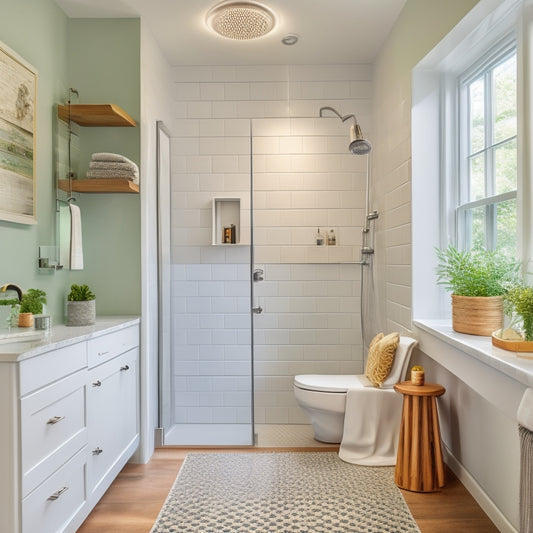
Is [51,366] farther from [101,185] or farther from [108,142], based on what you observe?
[108,142]

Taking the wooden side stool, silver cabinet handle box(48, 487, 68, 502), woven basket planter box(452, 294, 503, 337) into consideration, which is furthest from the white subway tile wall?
silver cabinet handle box(48, 487, 68, 502)

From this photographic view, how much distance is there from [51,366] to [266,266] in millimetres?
1651

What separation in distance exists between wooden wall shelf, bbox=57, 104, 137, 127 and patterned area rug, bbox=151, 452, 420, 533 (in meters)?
2.04

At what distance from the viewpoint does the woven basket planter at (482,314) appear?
2.24m

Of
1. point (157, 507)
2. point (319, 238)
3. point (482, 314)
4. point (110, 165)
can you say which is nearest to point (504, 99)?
point (482, 314)

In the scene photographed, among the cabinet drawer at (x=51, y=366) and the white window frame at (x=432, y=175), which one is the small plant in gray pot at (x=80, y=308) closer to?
the cabinet drawer at (x=51, y=366)

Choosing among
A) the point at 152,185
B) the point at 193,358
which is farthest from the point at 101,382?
the point at 152,185

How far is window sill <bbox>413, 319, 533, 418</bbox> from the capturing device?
1594mm

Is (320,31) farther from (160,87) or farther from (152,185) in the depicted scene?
(152,185)

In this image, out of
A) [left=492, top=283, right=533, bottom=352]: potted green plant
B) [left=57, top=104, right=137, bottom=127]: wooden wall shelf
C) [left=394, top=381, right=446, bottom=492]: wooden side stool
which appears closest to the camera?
[left=492, top=283, right=533, bottom=352]: potted green plant

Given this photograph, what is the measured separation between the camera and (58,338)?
6.59 feet

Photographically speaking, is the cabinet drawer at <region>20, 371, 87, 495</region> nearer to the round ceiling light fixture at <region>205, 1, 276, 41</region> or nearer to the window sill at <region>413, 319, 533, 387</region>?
the window sill at <region>413, 319, 533, 387</region>

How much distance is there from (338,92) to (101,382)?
274cm

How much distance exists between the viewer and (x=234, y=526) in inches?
85.4
